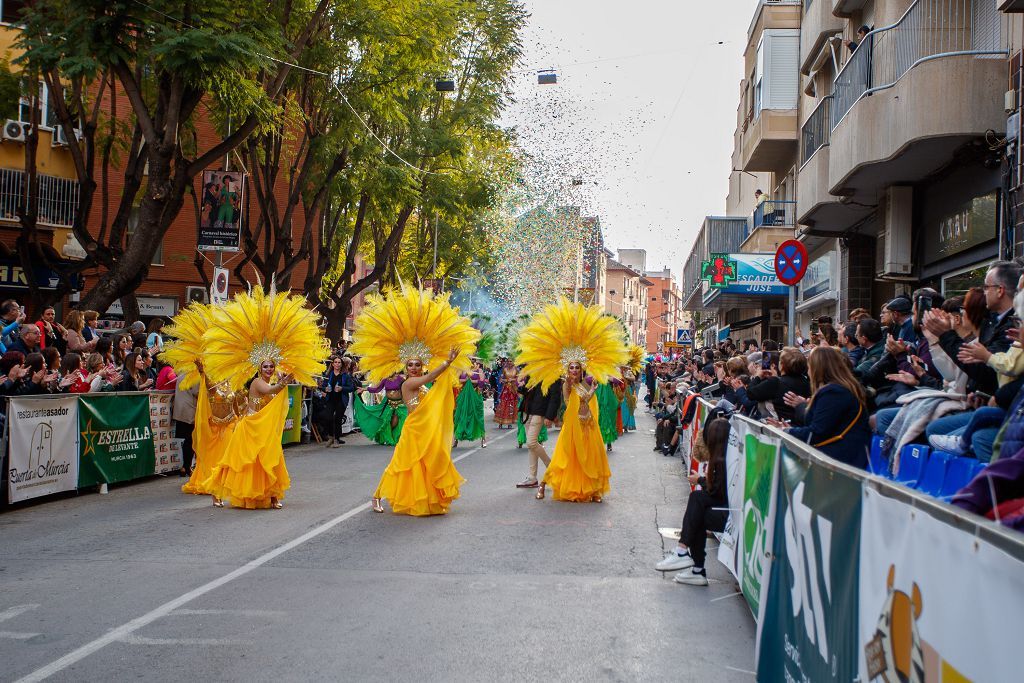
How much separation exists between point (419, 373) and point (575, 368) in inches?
84.6

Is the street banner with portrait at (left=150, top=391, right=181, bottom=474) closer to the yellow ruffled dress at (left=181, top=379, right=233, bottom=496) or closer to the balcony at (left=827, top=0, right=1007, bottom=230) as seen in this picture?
the yellow ruffled dress at (left=181, top=379, right=233, bottom=496)

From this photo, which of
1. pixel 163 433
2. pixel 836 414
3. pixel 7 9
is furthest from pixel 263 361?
pixel 7 9

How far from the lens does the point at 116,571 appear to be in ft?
25.4

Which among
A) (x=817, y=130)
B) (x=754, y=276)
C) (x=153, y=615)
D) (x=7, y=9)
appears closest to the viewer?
(x=153, y=615)

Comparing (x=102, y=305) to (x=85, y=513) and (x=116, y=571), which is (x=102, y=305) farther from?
(x=116, y=571)

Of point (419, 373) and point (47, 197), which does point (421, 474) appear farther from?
point (47, 197)

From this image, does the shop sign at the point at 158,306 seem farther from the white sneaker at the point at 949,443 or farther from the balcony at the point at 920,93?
the white sneaker at the point at 949,443

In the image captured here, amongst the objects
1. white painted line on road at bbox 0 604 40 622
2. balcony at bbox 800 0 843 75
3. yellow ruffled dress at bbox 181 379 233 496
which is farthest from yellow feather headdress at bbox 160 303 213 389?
balcony at bbox 800 0 843 75

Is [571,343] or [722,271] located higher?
[722,271]

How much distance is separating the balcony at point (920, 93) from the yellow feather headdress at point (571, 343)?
186 inches

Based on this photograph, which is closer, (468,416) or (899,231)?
(899,231)

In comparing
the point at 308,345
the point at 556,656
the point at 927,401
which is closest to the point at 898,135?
Answer: the point at 927,401

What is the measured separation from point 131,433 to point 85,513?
2.90 metres

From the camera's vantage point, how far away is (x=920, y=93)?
13.0 metres
